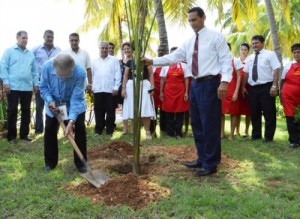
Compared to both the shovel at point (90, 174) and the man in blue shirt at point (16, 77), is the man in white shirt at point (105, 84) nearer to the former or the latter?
the man in blue shirt at point (16, 77)

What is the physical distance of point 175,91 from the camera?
24.4ft

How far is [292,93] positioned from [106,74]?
11.5ft

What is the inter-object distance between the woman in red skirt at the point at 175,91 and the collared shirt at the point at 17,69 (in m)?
2.53

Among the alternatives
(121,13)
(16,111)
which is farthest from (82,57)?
(121,13)

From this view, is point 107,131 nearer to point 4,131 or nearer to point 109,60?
point 109,60

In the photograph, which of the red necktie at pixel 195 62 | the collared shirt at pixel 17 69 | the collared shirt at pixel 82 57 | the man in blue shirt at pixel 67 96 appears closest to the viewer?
the man in blue shirt at pixel 67 96

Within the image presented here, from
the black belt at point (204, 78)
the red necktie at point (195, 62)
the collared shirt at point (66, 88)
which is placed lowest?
the collared shirt at point (66, 88)

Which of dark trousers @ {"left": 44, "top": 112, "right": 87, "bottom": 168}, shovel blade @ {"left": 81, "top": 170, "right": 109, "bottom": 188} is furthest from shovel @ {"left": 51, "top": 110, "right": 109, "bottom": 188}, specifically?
dark trousers @ {"left": 44, "top": 112, "right": 87, "bottom": 168}

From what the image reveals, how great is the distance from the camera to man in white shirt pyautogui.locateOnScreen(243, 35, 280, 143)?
6.84m

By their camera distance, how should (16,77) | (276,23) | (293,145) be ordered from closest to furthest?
(293,145) < (16,77) < (276,23)

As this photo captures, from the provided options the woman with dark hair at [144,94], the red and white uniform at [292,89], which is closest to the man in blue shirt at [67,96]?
Result: the woman with dark hair at [144,94]

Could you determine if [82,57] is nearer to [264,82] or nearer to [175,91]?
[175,91]

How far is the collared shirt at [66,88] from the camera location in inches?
179

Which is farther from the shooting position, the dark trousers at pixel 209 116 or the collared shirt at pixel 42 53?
the collared shirt at pixel 42 53
